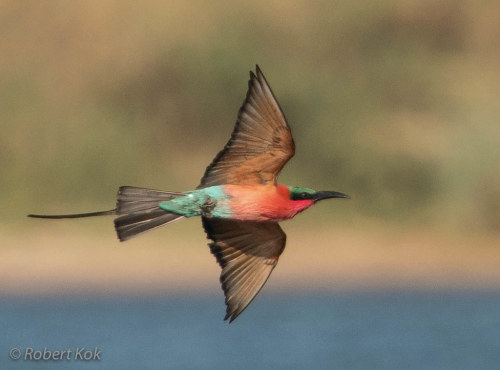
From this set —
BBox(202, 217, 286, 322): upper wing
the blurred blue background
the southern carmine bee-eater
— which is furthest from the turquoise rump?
the blurred blue background

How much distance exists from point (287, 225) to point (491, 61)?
3.15 meters

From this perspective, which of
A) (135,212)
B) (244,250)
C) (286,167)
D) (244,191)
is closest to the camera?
(135,212)

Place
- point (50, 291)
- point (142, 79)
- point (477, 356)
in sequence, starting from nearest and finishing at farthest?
point (477, 356) < point (50, 291) < point (142, 79)

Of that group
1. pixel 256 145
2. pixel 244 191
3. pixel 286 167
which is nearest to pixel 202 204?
pixel 244 191

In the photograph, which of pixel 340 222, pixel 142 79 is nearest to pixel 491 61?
pixel 340 222

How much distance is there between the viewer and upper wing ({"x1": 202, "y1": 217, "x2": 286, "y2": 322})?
14.8 feet

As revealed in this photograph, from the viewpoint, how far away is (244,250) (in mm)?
4559

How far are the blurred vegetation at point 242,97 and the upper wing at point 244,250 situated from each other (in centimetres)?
590

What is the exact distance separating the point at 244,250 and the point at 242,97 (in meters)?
6.71

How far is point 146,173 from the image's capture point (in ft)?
35.4

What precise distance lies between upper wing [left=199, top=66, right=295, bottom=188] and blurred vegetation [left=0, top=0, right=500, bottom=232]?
20.0 feet

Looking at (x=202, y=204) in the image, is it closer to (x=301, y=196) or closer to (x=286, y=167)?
(x=301, y=196)

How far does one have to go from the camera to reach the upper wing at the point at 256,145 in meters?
4.23

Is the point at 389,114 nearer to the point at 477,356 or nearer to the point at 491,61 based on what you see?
the point at 491,61
